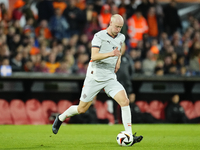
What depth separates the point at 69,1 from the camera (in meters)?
18.2

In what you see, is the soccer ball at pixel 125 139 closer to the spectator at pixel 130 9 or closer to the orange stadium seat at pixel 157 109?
the orange stadium seat at pixel 157 109

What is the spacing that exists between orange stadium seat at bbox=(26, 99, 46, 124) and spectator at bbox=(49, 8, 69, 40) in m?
3.93

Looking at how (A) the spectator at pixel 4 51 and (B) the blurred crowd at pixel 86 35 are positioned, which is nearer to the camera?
(A) the spectator at pixel 4 51

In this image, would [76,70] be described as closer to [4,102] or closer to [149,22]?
[4,102]

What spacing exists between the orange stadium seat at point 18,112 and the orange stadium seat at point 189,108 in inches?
232

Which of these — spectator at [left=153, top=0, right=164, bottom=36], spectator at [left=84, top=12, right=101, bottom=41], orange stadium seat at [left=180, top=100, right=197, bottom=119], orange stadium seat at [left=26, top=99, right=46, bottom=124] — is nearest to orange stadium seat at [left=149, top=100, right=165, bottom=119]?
orange stadium seat at [left=180, top=100, right=197, bottom=119]

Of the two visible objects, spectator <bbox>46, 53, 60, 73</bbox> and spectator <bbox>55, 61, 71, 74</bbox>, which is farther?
spectator <bbox>46, 53, 60, 73</bbox>

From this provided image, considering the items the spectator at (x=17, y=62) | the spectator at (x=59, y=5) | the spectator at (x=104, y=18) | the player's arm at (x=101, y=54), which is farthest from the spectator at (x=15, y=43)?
the player's arm at (x=101, y=54)

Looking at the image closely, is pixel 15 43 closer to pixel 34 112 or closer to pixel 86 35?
pixel 34 112

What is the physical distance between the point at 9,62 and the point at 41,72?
3.72ft

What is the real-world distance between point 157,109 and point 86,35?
4.38 meters

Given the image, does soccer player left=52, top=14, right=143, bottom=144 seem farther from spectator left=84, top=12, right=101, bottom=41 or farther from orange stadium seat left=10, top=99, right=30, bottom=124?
spectator left=84, top=12, right=101, bottom=41

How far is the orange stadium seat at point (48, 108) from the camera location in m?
13.1

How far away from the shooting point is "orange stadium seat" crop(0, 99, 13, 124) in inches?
491
